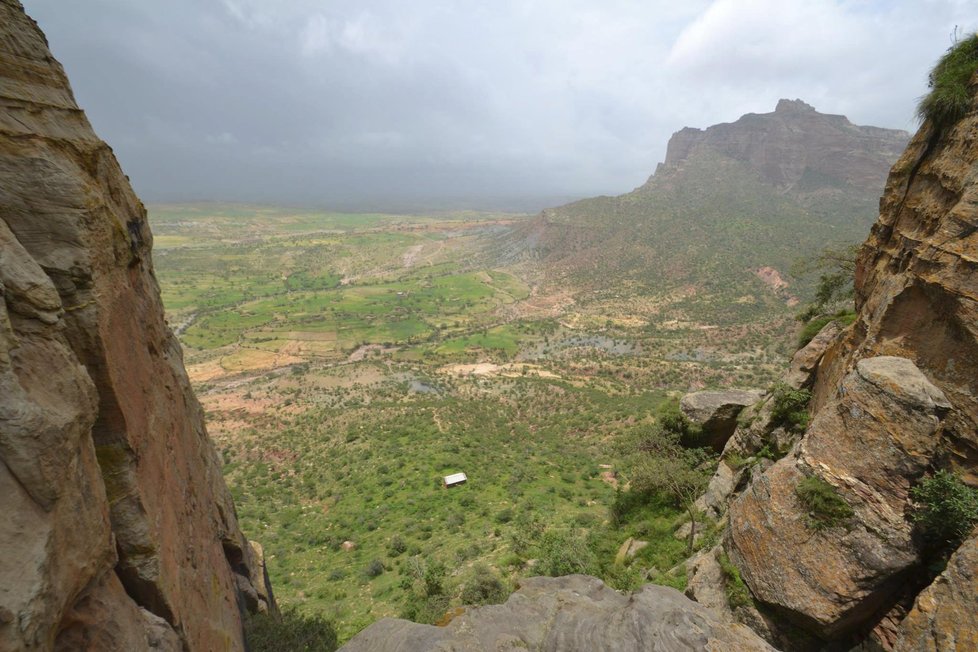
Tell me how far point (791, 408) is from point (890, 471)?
25.7ft

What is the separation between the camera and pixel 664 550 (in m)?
19.7

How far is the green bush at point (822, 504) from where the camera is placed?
11.3m

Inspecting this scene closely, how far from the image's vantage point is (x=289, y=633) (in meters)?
16.3

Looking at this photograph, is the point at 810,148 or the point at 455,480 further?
the point at 810,148

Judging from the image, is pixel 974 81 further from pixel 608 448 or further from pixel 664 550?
pixel 608 448

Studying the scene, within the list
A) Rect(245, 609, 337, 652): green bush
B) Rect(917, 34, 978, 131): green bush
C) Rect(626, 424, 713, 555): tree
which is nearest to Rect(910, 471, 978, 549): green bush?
Rect(626, 424, 713, 555): tree

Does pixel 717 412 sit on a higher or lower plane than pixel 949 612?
lower

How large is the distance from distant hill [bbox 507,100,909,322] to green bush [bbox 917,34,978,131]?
9331 centimetres

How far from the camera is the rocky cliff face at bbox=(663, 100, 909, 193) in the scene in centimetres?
15438

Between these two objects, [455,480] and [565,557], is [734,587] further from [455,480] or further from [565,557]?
[455,480]

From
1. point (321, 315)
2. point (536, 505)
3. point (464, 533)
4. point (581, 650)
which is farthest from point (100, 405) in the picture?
point (321, 315)

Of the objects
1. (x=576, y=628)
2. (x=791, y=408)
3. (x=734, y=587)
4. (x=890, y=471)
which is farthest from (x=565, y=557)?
(x=890, y=471)

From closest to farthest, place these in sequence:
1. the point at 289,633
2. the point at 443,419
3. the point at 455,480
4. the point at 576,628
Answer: the point at 576,628 < the point at 289,633 < the point at 455,480 < the point at 443,419

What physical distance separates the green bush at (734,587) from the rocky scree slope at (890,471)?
0.45ft
